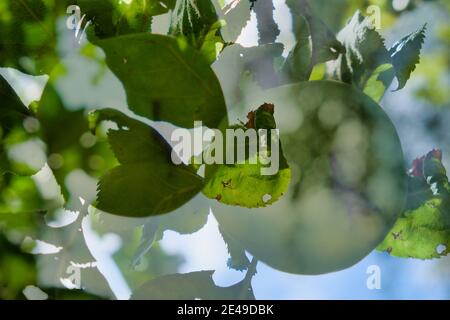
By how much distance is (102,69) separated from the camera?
57 centimetres

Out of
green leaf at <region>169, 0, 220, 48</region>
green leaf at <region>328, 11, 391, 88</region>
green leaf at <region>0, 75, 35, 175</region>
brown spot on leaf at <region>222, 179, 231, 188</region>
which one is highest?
green leaf at <region>169, 0, 220, 48</region>

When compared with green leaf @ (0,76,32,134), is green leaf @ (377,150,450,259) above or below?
below

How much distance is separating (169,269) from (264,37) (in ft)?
0.95

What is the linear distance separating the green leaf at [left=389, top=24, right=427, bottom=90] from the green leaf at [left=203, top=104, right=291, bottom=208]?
0.15 meters

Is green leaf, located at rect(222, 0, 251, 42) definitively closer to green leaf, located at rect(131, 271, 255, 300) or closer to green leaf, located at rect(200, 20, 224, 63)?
green leaf, located at rect(200, 20, 224, 63)

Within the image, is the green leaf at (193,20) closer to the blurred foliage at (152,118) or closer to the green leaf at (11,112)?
the blurred foliage at (152,118)

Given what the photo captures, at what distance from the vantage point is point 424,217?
1.85 ft

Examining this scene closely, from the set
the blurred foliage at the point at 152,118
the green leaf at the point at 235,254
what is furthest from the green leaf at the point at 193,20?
the green leaf at the point at 235,254

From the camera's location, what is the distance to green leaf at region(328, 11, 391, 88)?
22.1 inches

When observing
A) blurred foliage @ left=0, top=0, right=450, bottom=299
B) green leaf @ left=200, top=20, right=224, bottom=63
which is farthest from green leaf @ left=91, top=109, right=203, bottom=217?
green leaf @ left=200, top=20, right=224, bottom=63

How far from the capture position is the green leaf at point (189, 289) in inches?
23.2
